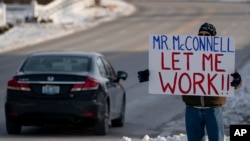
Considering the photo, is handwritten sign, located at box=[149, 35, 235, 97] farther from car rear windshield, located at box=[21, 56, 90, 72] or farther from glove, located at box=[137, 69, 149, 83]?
car rear windshield, located at box=[21, 56, 90, 72]

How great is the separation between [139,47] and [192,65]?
33062 mm

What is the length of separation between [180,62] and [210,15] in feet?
193

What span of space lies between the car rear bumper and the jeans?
18.0 ft

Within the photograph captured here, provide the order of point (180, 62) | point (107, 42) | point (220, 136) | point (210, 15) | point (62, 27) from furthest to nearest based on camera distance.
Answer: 1. point (210, 15)
2. point (62, 27)
3. point (107, 42)
4. point (180, 62)
5. point (220, 136)

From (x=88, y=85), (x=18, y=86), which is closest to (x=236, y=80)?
(x=88, y=85)

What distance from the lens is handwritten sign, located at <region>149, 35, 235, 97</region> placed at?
966 cm

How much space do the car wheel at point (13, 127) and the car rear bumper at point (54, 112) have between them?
0.17 meters

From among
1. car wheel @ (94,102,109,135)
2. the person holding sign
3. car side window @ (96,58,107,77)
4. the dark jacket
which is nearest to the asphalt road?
car wheel @ (94,102,109,135)

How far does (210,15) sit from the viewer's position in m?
68.5

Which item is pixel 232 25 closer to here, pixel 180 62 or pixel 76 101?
pixel 76 101

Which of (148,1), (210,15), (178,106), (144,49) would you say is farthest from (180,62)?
(148,1)

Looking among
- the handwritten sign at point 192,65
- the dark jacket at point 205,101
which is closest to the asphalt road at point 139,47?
the handwritten sign at point 192,65

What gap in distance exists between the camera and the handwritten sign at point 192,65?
9664mm

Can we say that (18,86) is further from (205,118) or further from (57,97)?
(205,118)
